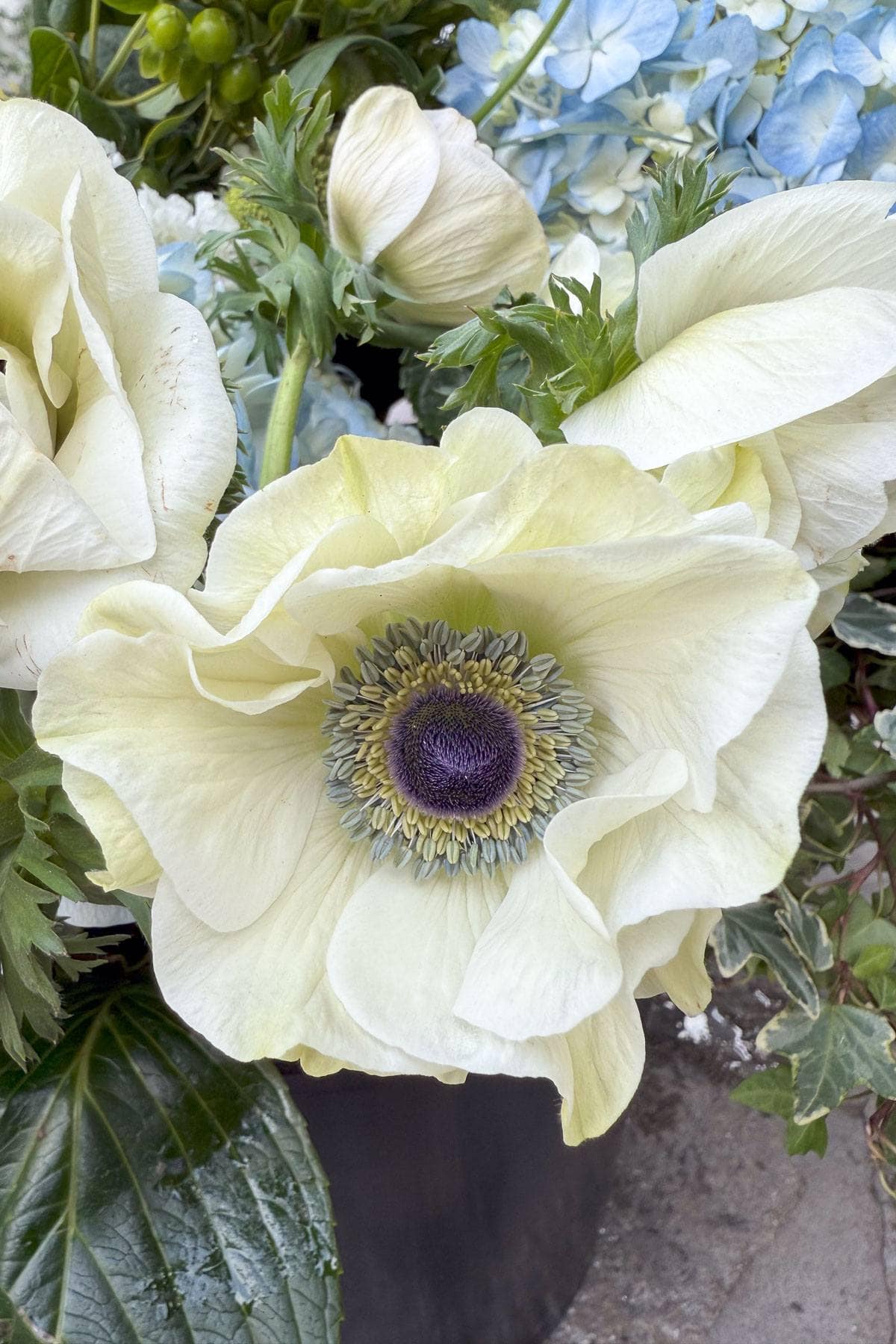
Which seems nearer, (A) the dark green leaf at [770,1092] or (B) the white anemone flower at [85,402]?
(B) the white anemone flower at [85,402]

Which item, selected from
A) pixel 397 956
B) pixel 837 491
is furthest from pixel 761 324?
pixel 397 956

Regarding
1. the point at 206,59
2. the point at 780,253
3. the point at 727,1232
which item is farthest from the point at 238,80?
the point at 727,1232

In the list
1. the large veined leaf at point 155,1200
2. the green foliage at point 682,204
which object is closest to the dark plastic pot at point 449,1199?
the large veined leaf at point 155,1200

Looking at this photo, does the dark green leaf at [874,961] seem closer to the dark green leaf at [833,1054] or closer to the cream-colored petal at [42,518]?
the dark green leaf at [833,1054]

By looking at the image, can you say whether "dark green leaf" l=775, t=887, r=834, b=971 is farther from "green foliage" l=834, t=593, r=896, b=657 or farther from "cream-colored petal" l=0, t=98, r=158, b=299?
"cream-colored petal" l=0, t=98, r=158, b=299

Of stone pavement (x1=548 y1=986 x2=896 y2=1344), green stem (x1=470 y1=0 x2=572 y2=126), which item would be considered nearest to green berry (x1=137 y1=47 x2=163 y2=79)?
green stem (x1=470 y1=0 x2=572 y2=126)

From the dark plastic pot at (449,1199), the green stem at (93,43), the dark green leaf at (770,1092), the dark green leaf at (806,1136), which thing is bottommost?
the dark plastic pot at (449,1199)

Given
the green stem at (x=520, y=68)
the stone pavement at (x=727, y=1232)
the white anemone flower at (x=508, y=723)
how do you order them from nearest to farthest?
1. the white anemone flower at (x=508, y=723)
2. the green stem at (x=520, y=68)
3. the stone pavement at (x=727, y=1232)
